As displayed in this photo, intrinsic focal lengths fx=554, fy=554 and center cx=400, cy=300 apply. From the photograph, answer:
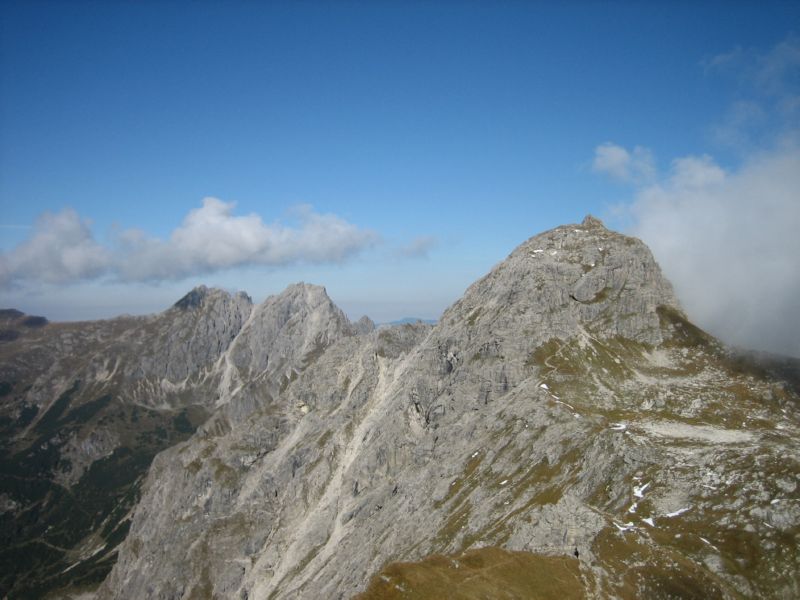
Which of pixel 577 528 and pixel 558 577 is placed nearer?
pixel 558 577

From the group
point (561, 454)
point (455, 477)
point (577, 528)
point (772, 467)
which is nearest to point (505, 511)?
point (561, 454)

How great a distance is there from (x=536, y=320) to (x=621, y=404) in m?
50.1

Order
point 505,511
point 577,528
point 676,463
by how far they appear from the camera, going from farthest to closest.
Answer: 1. point 505,511
2. point 676,463
3. point 577,528

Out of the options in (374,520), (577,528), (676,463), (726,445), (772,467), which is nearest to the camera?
(577,528)

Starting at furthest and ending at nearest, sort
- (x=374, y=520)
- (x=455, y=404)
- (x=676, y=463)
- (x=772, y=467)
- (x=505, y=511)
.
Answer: (x=455, y=404) → (x=374, y=520) → (x=505, y=511) → (x=676, y=463) → (x=772, y=467)

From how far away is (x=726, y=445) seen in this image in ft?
349

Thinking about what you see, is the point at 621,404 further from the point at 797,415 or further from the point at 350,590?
the point at 350,590

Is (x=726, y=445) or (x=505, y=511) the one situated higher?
(x=726, y=445)

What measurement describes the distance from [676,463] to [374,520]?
97930 mm

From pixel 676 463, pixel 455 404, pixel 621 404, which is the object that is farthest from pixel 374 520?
pixel 676 463

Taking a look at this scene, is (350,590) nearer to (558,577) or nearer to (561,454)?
(561,454)

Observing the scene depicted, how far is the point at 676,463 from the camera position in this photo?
326 feet

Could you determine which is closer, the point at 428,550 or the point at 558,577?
the point at 558,577

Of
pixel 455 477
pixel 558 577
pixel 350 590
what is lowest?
pixel 350 590
